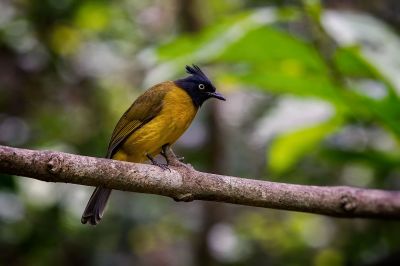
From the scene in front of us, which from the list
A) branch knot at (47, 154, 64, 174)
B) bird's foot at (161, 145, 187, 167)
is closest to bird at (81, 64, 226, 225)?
bird's foot at (161, 145, 187, 167)

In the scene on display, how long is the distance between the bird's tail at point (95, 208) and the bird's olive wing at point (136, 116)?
0.86 feet

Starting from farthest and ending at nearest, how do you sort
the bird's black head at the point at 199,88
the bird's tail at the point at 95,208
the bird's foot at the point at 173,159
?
1. the bird's black head at the point at 199,88
2. the bird's tail at the point at 95,208
3. the bird's foot at the point at 173,159

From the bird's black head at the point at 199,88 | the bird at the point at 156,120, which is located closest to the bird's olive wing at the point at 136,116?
the bird at the point at 156,120

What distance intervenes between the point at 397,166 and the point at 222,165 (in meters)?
1.85

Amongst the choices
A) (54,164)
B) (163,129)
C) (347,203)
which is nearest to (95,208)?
(163,129)

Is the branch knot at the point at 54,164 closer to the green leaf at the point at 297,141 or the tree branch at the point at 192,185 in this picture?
the tree branch at the point at 192,185

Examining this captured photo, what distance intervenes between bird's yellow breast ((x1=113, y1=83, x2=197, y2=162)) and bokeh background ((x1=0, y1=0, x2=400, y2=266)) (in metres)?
0.37

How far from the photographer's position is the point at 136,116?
3.12 m

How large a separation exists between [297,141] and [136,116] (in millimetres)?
798

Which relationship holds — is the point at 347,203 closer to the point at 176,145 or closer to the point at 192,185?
the point at 192,185

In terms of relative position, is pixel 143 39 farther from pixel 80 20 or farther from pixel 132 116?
pixel 132 116

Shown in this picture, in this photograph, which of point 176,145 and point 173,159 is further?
point 176,145

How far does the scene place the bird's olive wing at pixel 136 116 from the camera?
3070 mm

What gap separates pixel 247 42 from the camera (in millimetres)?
2600
